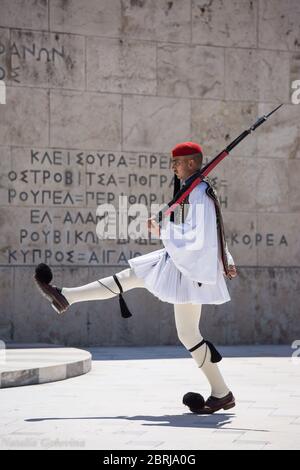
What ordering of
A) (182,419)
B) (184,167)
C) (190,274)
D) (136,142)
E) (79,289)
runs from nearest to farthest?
(182,419)
(190,274)
(79,289)
(184,167)
(136,142)

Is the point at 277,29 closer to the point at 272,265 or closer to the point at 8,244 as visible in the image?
the point at 272,265

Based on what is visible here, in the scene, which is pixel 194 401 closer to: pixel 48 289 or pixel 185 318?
pixel 185 318

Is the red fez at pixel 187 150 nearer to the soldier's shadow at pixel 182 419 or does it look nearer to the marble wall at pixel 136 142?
the soldier's shadow at pixel 182 419

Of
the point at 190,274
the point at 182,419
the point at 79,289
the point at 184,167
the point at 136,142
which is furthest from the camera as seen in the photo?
the point at 136,142

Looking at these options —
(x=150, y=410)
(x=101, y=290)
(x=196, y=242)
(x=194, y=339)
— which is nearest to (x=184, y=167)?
(x=196, y=242)

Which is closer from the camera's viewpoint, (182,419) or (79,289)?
(182,419)

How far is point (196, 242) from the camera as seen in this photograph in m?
7.37

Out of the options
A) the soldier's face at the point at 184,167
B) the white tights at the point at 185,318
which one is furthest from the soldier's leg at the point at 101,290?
the soldier's face at the point at 184,167

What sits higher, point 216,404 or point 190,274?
point 190,274

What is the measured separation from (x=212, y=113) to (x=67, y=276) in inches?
113

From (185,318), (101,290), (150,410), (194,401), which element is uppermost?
(101,290)

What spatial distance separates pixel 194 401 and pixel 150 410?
1.27 ft

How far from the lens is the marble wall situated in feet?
42.2
